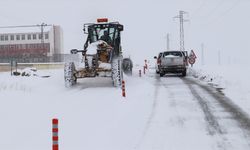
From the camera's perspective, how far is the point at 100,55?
18922 mm

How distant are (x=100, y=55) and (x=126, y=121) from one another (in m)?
8.66

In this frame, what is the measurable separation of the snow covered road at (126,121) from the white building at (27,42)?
63.9 m

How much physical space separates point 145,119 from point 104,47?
867 cm

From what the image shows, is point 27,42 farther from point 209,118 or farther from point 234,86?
point 209,118

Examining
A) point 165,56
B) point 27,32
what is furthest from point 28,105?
point 27,32

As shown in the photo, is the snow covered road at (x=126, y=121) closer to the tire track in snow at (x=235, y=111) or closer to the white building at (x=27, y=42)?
the tire track in snow at (x=235, y=111)

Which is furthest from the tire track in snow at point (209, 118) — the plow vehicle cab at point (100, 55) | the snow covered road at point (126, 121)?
the plow vehicle cab at point (100, 55)

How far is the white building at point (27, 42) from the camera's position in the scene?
3108 inches

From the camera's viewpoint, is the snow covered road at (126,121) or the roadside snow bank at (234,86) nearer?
the snow covered road at (126,121)

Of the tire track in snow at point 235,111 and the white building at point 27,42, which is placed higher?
the white building at point 27,42

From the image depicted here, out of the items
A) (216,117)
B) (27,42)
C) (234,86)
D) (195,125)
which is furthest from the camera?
(27,42)

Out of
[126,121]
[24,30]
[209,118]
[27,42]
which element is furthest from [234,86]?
[24,30]

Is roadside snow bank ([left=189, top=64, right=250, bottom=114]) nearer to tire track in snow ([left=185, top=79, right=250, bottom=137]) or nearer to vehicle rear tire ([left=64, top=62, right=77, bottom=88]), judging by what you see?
tire track in snow ([left=185, top=79, right=250, bottom=137])

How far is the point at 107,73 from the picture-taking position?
18.1 m
